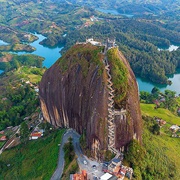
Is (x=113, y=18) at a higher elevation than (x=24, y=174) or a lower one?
lower

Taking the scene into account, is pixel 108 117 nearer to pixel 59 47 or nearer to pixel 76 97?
pixel 76 97

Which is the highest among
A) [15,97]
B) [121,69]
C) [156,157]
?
[121,69]

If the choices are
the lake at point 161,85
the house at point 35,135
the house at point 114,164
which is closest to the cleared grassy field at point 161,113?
the lake at point 161,85

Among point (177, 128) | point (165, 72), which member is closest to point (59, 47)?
point (165, 72)

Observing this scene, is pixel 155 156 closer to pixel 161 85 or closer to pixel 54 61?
pixel 161 85

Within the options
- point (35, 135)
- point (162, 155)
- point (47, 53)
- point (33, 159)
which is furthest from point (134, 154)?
point (47, 53)

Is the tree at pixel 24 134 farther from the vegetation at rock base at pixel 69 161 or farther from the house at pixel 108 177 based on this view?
the house at pixel 108 177
